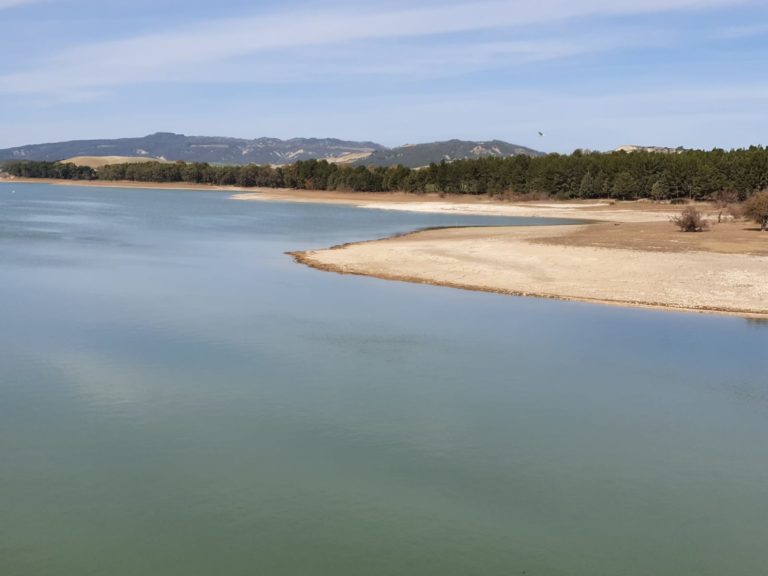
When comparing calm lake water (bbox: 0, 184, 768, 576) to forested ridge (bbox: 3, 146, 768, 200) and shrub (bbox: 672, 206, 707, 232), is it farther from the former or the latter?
forested ridge (bbox: 3, 146, 768, 200)

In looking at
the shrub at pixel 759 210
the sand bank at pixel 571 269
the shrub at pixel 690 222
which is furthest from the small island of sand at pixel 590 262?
the shrub at pixel 759 210

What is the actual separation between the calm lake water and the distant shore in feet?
8.59

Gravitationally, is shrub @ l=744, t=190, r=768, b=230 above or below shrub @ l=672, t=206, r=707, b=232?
above

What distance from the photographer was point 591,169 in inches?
4392

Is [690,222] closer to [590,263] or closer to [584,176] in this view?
[590,263]

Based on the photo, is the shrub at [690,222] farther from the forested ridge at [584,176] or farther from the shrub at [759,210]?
the forested ridge at [584,176]

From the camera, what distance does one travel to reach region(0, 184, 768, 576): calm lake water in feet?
39.0

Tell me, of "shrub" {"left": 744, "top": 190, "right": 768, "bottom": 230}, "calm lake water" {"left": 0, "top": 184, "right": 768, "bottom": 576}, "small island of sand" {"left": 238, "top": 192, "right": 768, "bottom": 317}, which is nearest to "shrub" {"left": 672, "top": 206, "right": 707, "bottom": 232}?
"small island of sand" {"left": 238, "top": 192, "right": 768, "bottom": 317}

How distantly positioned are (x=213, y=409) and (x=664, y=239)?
39348 mm

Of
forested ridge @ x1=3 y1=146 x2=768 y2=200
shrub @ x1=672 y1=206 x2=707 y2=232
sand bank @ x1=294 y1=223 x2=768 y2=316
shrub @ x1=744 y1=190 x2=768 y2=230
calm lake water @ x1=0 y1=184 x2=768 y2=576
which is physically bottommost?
calm lake water @ x1=0 y1=184 x2=768 y2=576

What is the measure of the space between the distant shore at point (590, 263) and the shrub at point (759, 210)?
1069 millimetres

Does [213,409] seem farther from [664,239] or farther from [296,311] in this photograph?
[664,239]

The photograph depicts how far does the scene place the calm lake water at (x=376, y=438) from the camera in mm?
11875

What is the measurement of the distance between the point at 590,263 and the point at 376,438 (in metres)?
26.6
